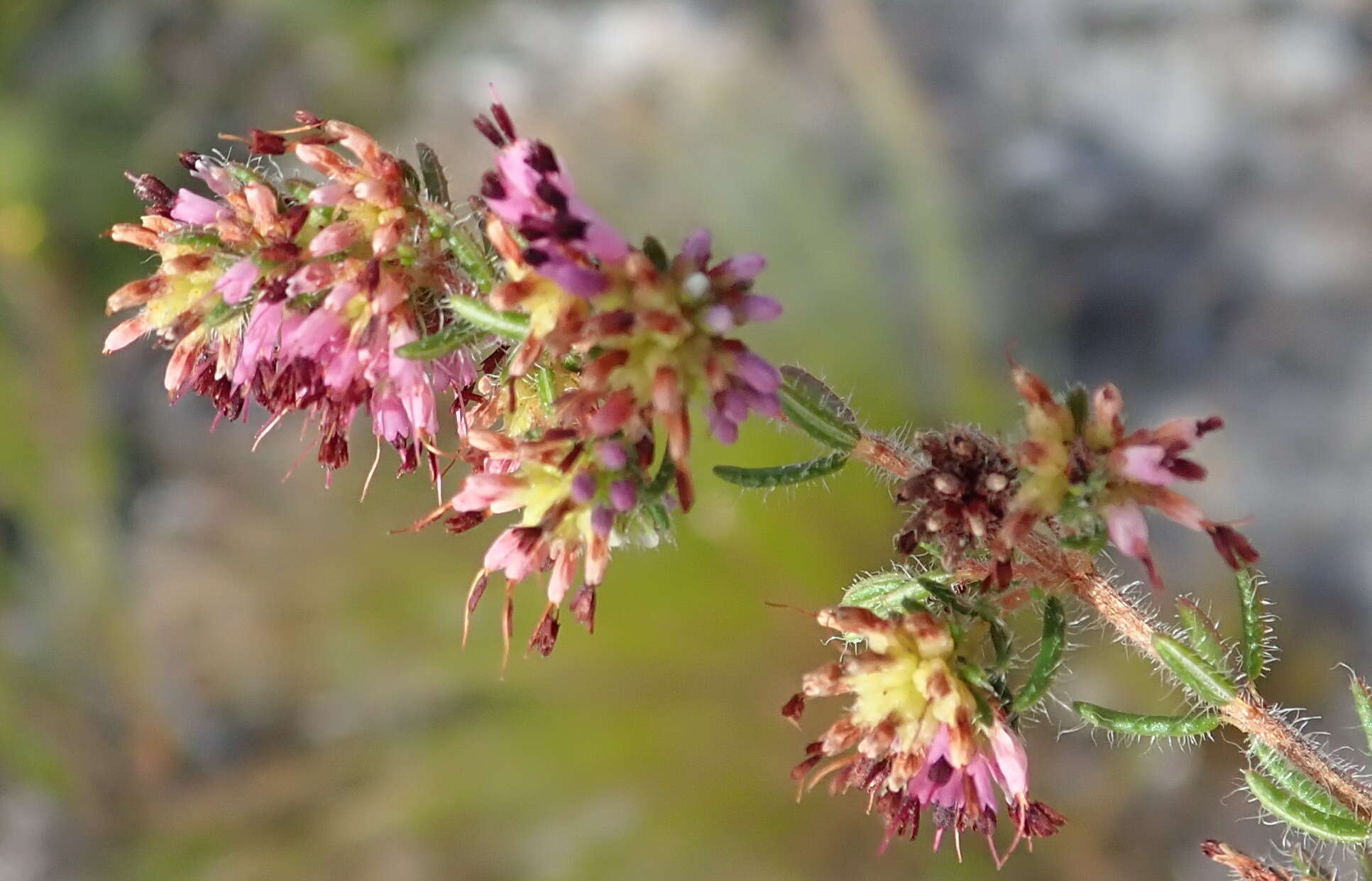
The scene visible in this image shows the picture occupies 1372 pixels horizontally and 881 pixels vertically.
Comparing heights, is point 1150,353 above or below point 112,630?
above

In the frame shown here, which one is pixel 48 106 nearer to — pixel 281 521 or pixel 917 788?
pixel 281 521

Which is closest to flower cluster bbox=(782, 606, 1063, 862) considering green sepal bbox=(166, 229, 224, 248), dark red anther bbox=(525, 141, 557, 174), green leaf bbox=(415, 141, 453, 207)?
dark red anther bbox=(525, 141, 557, 174)

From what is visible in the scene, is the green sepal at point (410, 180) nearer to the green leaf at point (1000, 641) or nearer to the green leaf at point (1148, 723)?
the green leaf at point (1000, 641)

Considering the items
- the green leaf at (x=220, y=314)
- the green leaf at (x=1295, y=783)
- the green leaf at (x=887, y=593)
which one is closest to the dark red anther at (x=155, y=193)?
the green leaf at (x=220, y=314)

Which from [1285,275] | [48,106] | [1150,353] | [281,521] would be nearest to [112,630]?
→ [281,521]

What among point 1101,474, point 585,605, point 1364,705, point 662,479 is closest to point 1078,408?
point 1101,474

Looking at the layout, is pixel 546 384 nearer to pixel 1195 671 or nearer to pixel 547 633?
pixel 547 633
